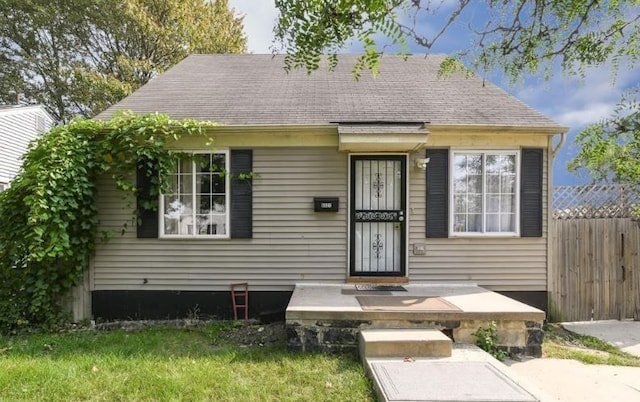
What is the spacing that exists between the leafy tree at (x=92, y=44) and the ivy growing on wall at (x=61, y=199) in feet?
39.1

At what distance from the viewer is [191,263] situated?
230 inches

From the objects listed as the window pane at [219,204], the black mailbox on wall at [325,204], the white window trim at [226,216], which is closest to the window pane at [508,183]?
the black mailbox on wall at [325,204]

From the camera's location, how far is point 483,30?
218 cm

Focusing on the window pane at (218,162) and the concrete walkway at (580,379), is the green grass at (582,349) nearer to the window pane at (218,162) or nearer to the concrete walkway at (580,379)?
the concrete walkway at (580,379)

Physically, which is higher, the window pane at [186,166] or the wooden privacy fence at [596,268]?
the window pane at [186,166]

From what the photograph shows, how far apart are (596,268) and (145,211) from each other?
6.99m

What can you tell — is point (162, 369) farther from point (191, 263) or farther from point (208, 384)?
point (191, 263)

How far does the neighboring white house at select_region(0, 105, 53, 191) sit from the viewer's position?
11.5m

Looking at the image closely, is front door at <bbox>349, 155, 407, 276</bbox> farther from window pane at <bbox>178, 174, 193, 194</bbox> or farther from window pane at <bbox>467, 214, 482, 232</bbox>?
window pane at <bbox>178, 174, 193, 194</bbox>

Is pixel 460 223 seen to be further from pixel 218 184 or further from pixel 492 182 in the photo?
pixel 218 184

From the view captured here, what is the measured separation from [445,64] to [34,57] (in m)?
20.8

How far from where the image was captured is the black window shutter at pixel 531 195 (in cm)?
578

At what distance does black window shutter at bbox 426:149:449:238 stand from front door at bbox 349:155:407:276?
1.43 feet

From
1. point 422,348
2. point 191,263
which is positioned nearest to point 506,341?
point 422,348
